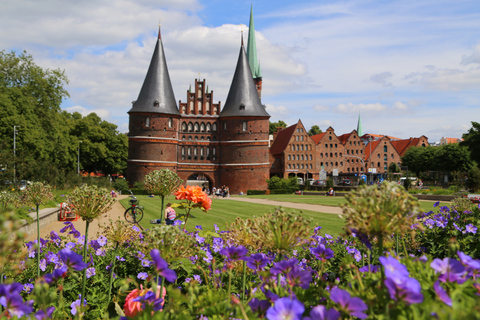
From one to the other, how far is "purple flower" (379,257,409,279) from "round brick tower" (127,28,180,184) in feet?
165

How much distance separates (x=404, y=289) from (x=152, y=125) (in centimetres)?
5131

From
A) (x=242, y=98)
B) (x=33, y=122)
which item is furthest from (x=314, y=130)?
(x=33, y=122)

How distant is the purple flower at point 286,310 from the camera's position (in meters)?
1.60

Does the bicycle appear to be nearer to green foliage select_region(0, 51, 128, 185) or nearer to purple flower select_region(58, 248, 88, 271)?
green foliage select_region(0, 51, 128, 185)

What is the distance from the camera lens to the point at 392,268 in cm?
171

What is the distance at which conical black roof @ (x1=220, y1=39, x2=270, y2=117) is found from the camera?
5325cm

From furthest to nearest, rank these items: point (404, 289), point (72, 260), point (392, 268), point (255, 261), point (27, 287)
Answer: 1. point (27, 287)
2. point (255, 261)
3. point (72, 260)
4. point (392, 268)
5. point (404, 289)

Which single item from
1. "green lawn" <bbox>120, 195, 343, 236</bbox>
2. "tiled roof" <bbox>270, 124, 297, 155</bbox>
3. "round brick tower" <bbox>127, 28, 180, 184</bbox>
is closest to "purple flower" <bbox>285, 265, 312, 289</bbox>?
"green lawn" <bbox>120, 195, 343, 236</bbox>

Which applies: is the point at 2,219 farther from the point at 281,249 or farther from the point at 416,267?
the point at 416,267

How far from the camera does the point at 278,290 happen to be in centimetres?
211

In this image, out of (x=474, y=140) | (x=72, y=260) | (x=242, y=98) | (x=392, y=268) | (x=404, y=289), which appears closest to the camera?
(x=404, y=289)

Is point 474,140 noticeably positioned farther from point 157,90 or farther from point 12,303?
point 12,303

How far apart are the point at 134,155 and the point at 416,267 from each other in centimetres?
5127

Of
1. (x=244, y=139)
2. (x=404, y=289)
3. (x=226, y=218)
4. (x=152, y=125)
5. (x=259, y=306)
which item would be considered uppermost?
(x=152, y=125)
